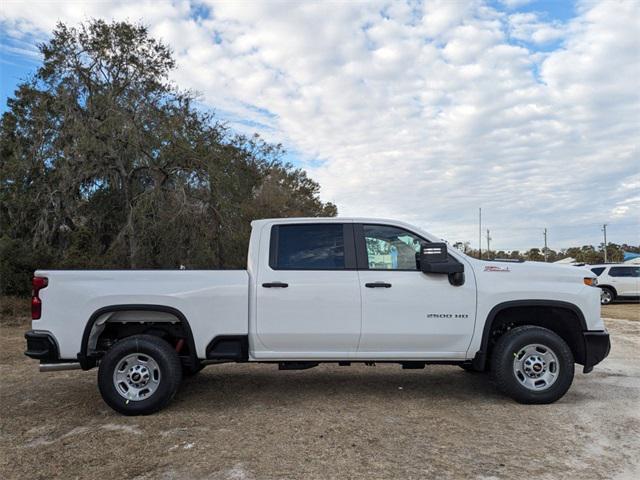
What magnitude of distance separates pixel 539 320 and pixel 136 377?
4274 mm

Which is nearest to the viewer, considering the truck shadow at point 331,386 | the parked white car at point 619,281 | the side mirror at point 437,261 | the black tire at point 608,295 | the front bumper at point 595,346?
the side mirror at point 437,261

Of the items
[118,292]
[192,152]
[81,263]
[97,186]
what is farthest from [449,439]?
[97,186]

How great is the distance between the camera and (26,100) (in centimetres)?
1834

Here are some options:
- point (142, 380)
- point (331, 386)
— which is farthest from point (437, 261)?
point (142, 380)

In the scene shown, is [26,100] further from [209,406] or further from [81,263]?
[209,406]

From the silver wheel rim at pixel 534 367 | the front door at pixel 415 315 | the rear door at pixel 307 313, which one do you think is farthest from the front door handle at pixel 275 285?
the silver wheel rim at pixel 534 367

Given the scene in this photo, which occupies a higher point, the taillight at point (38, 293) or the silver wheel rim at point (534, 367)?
the taillight at point (38, 293)

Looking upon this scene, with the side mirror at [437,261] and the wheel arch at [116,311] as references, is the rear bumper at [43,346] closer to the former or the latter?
the wheel arch at [116,311]

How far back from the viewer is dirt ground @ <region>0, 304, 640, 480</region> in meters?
3.68

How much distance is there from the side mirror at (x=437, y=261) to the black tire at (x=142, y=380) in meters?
2.63

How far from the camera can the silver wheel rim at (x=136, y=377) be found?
4906 millimetres

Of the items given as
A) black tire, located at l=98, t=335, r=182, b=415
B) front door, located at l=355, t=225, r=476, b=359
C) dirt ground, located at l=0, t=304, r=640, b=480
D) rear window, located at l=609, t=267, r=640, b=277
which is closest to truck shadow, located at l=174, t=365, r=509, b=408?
dirt ground, located at l=0, t=304, r=640, b=480

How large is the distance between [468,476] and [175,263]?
15.4 metres

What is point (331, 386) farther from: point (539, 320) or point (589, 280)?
point (589, 280)
